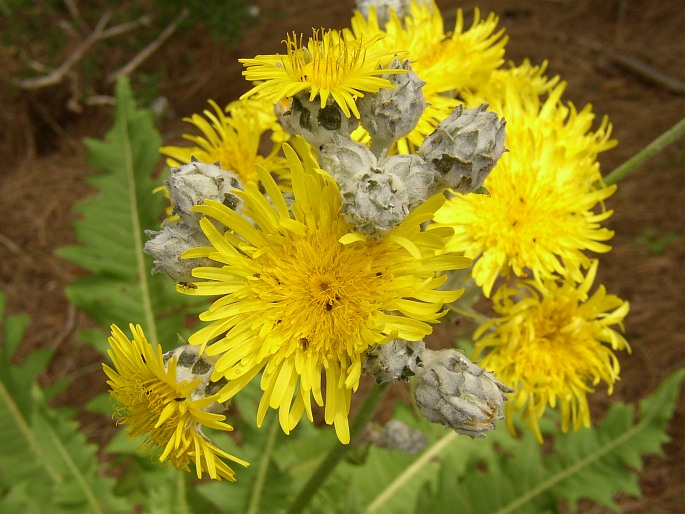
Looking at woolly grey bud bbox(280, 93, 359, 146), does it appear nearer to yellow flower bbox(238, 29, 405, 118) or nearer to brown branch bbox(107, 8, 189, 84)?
yellow flower bbox(238, 29, 405, 118)

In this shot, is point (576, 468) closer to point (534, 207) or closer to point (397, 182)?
point (534, 207)

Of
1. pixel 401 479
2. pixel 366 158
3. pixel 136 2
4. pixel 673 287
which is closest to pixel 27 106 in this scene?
pixel 136 2

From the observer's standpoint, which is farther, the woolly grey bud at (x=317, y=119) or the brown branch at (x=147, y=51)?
the brown branch at (x=147, y=51)

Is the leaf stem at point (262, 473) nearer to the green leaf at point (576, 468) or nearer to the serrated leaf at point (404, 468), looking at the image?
the serrated leaf at point (404, 468)

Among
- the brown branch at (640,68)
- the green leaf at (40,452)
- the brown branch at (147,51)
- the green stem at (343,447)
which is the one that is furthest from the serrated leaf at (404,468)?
the brown branch at (640,68)

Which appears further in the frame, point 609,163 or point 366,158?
point 609,163

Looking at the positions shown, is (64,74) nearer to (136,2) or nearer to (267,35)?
(136,2)

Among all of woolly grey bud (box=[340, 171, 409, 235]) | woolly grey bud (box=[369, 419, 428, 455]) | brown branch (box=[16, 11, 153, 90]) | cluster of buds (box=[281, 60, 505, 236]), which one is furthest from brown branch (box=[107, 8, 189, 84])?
woolly grey bud (box=[340, 171, 409, 235])
